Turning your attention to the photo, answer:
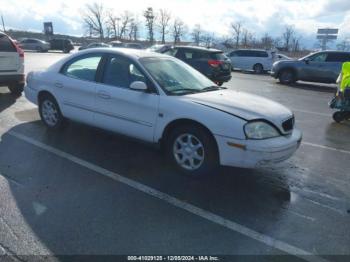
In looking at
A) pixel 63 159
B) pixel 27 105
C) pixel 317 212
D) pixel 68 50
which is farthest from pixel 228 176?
pixel 68 50

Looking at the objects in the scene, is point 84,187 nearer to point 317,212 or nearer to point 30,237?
point 30,237

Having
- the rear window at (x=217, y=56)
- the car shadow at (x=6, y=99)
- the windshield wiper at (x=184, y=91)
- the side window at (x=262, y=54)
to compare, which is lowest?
the car shadow at (x=6, y=99)

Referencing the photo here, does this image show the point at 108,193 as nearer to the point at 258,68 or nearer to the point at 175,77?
the point at 175,77

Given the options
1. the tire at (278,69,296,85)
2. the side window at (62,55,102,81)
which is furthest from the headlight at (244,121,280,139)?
the tire at (278,69,296,85)

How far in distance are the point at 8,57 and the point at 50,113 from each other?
3540 millimetres

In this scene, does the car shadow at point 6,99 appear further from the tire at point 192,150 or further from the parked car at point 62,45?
the parked car at point 62,45

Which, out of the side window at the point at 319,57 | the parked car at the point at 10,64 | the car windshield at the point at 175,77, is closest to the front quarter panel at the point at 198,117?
the car windshield at the point at 175,77

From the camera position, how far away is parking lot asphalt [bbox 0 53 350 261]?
301cm

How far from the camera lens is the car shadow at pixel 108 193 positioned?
3.10m

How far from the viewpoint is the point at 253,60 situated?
24.5m

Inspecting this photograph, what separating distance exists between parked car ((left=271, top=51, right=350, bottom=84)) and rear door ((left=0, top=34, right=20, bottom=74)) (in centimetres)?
1261

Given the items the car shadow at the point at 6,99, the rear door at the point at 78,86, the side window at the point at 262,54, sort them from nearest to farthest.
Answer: the rear door at the point at 78,86
the car shadow at the point at 6,99
the side window at the point at 262,54

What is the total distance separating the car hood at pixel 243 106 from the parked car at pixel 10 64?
20.1 ft

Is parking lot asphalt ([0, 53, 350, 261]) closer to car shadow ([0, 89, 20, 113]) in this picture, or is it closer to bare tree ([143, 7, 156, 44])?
car shadow ([0, 89, 20, 113])
